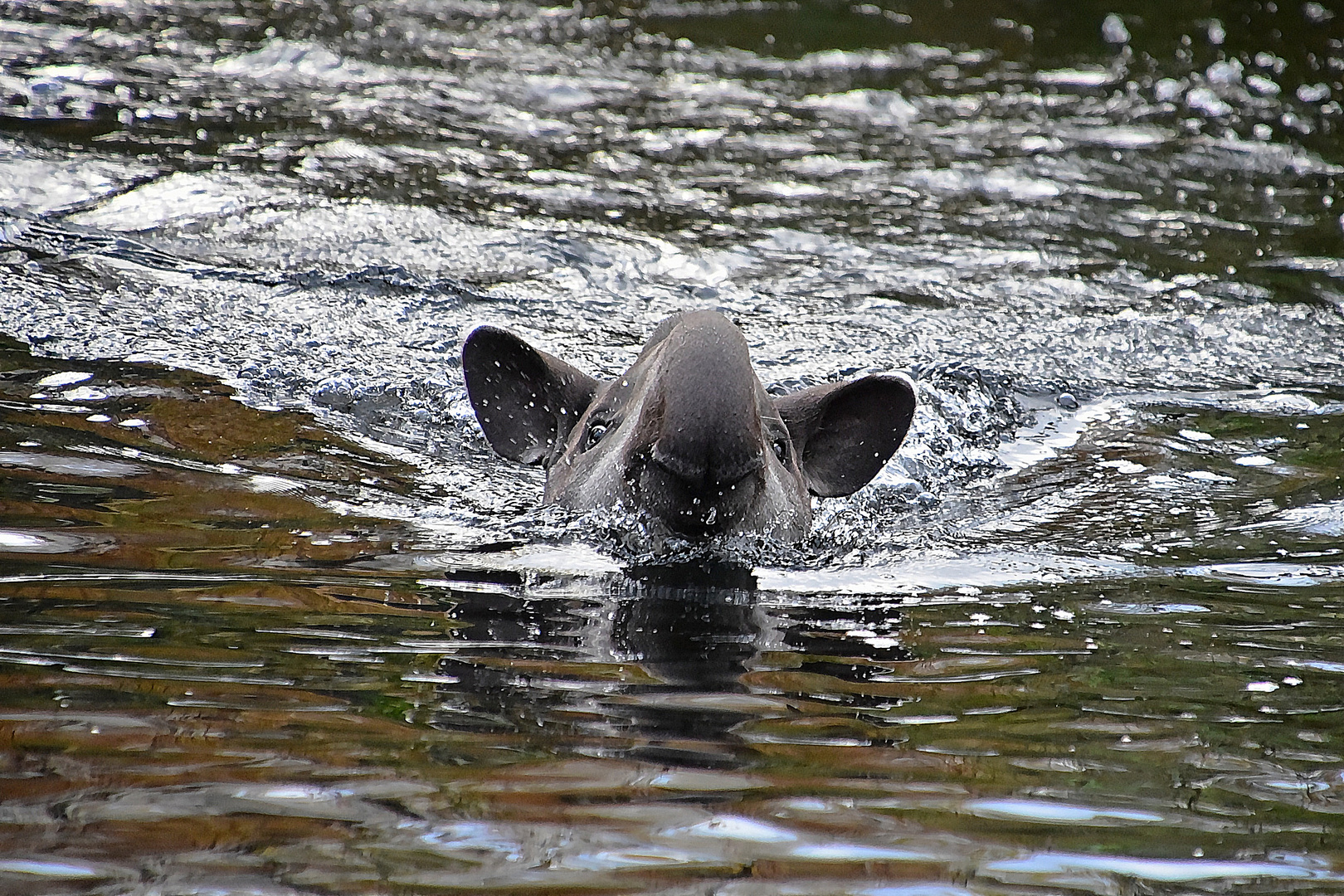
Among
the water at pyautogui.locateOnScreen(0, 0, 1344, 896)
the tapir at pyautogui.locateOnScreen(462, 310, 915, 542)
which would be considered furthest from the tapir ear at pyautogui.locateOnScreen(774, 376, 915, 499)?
the water at pyautogui.locateOnScreen(0, 0, 1344, 896)

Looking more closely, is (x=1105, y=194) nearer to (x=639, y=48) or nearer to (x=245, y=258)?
(x=639, y=48)

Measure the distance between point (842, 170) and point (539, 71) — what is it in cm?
376

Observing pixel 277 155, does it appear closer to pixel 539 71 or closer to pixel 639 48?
pixel 539 71

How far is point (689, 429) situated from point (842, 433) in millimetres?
1892

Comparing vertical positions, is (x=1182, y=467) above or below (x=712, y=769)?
below

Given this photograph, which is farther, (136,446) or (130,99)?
(130,99)

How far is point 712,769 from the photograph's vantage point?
3510 millimetres

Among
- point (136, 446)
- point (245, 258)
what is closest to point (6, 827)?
point (136, 446)

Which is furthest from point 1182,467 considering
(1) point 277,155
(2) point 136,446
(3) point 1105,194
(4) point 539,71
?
(4) point 539,71

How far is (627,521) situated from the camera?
5.66 meters

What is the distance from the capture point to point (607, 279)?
444 inches

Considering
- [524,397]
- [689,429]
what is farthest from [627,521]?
[524,397]

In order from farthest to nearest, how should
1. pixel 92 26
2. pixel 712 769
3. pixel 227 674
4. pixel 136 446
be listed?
pixel 92 26, pixel 136 446, pixel 227 674, pixel 712 769

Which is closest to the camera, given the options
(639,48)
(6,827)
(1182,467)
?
(6,827)
